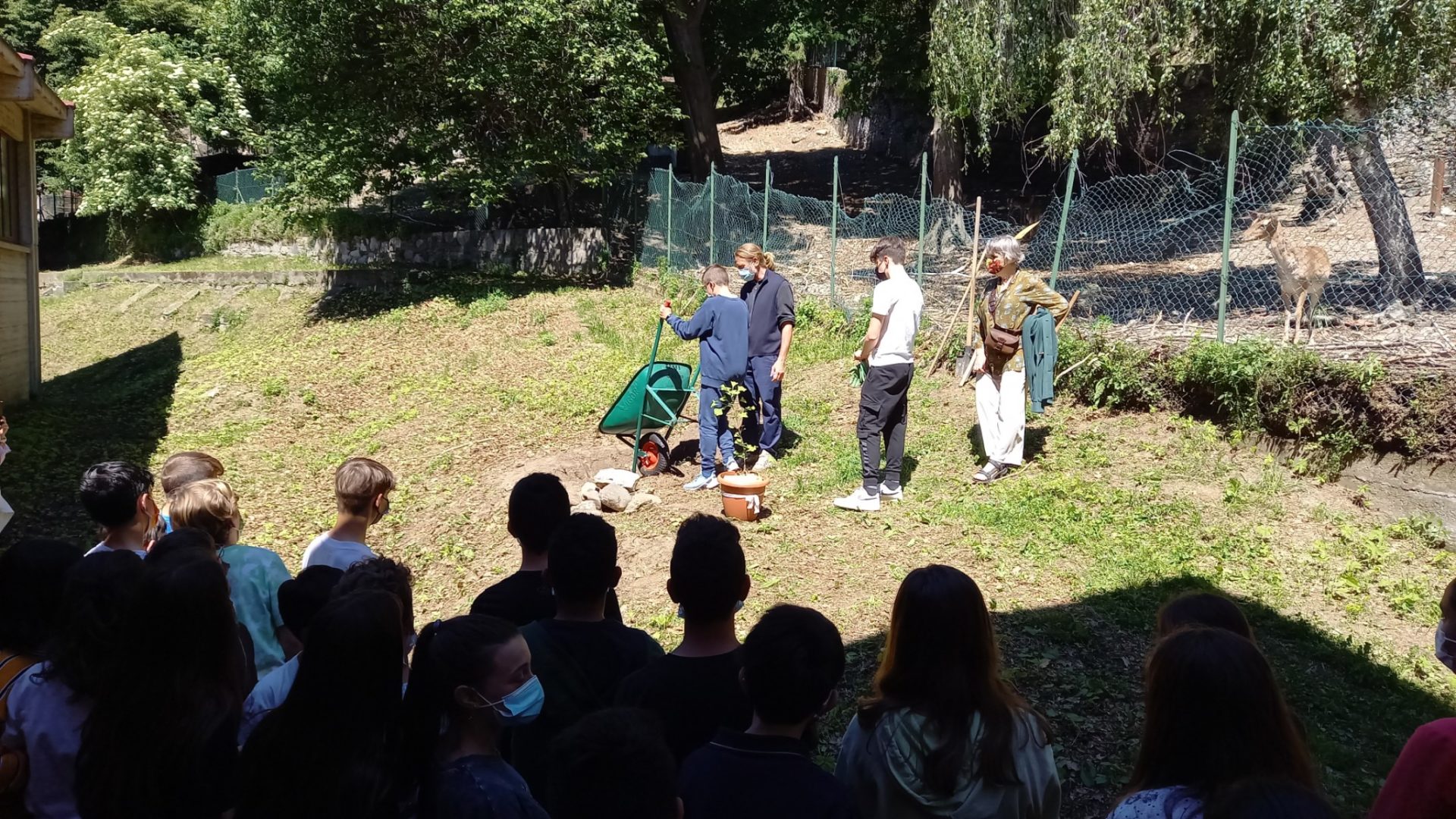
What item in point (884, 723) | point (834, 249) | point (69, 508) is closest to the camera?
point (884, 723)

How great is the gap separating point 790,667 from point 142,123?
91.6 ft

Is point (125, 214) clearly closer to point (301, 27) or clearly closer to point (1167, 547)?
point (301, 27)

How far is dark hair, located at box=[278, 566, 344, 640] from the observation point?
309 cm

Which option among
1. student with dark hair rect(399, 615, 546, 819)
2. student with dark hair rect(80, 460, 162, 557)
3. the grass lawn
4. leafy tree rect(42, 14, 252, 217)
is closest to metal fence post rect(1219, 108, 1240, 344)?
the grass lawn

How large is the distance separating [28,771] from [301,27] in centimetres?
1597

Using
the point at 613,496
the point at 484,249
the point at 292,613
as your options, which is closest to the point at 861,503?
the point at 613,496

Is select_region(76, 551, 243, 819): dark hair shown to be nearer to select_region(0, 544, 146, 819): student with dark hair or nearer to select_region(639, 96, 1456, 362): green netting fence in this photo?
select_region(0, 544, 146, 819): student with dark hair

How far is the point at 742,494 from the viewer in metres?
7.12

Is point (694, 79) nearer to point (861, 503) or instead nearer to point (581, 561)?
point (861, 503)

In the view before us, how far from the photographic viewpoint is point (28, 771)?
8.73ft

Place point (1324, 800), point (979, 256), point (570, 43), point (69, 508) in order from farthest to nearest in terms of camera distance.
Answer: point (570, 43) < point (979, 256) < point (69, 508) < point (1324, 800)

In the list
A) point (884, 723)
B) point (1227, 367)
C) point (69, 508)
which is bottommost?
point (69, 508)

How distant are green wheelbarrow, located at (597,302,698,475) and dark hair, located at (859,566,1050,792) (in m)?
5.66

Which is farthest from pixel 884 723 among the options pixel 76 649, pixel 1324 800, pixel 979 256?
pixel 979 256
